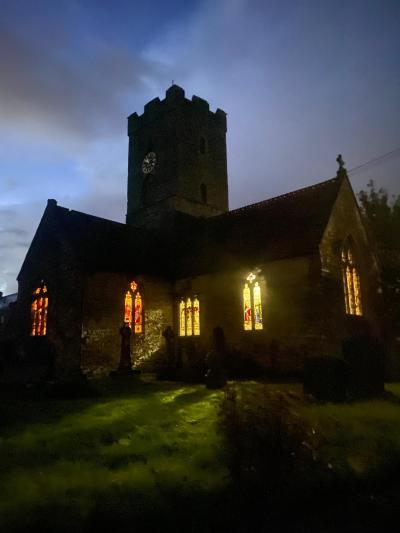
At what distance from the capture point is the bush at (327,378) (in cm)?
1212

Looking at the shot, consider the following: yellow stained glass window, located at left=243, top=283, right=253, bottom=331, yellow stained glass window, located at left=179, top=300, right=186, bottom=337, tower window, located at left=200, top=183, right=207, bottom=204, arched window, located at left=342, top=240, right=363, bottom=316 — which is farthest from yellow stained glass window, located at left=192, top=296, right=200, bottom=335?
tower window, located at left=200, top=183, right=207, bottom=204

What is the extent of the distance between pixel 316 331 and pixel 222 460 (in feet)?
39.8

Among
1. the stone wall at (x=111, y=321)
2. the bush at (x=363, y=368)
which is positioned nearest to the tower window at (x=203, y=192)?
the stone wall at (x=111, y=321)

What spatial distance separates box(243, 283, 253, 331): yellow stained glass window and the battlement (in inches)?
837

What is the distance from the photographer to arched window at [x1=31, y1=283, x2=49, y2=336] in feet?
72.2

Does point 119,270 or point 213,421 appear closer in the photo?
point 213,421

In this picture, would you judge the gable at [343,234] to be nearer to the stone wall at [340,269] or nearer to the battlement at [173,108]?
the stone wall at [340,269]

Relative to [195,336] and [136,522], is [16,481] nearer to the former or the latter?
[136,522]

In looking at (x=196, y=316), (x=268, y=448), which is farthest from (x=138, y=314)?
(x=268, y=448)

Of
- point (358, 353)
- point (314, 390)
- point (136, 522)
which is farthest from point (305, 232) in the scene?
point (136, 522)

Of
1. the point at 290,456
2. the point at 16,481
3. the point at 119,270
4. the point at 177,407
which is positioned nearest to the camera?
the point at 16,481

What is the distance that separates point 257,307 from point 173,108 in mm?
22464

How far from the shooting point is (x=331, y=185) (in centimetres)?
2138

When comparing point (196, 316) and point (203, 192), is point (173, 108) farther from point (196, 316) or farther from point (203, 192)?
point (196, 316)
